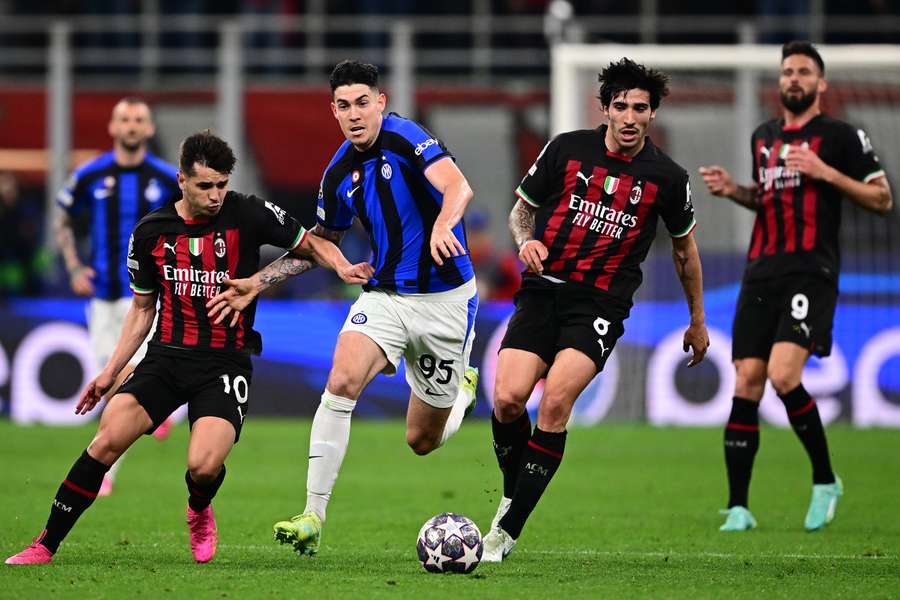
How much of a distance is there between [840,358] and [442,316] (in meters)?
8.14

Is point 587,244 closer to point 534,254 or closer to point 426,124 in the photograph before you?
point 534,254

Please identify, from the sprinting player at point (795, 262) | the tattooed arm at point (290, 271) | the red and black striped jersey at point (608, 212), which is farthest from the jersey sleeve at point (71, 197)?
the sprinting player at point (795, 262)

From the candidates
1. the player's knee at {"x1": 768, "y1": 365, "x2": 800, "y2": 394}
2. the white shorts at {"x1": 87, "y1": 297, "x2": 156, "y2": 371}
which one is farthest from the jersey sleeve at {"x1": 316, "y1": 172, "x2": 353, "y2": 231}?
the white shorts at {"x1": 87, "y1": 297, "x2": 156, "y2": 371}

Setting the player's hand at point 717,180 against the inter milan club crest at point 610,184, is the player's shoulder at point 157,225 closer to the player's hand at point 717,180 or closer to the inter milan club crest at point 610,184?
the inter milan club crest at point 610,184

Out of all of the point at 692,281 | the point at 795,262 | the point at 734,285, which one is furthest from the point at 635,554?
the point at 734,285

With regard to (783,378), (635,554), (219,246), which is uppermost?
(219,246)

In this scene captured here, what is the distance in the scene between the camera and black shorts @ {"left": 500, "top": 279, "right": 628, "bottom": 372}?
7.18 meters

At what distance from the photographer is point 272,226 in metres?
7.11

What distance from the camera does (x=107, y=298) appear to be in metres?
10.6

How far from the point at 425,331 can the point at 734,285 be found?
27.0 ft

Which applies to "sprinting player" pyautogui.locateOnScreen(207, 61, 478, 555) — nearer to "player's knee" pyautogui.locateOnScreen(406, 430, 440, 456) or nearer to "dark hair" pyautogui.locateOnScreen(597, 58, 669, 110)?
"player's knee" pyautogui.locateOnScreen(406, 430, 440, 456)

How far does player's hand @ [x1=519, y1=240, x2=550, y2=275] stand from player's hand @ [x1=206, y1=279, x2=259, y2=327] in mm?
1285

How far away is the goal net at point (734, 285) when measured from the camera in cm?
1459

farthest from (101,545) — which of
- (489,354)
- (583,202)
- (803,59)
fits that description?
(489,354)
